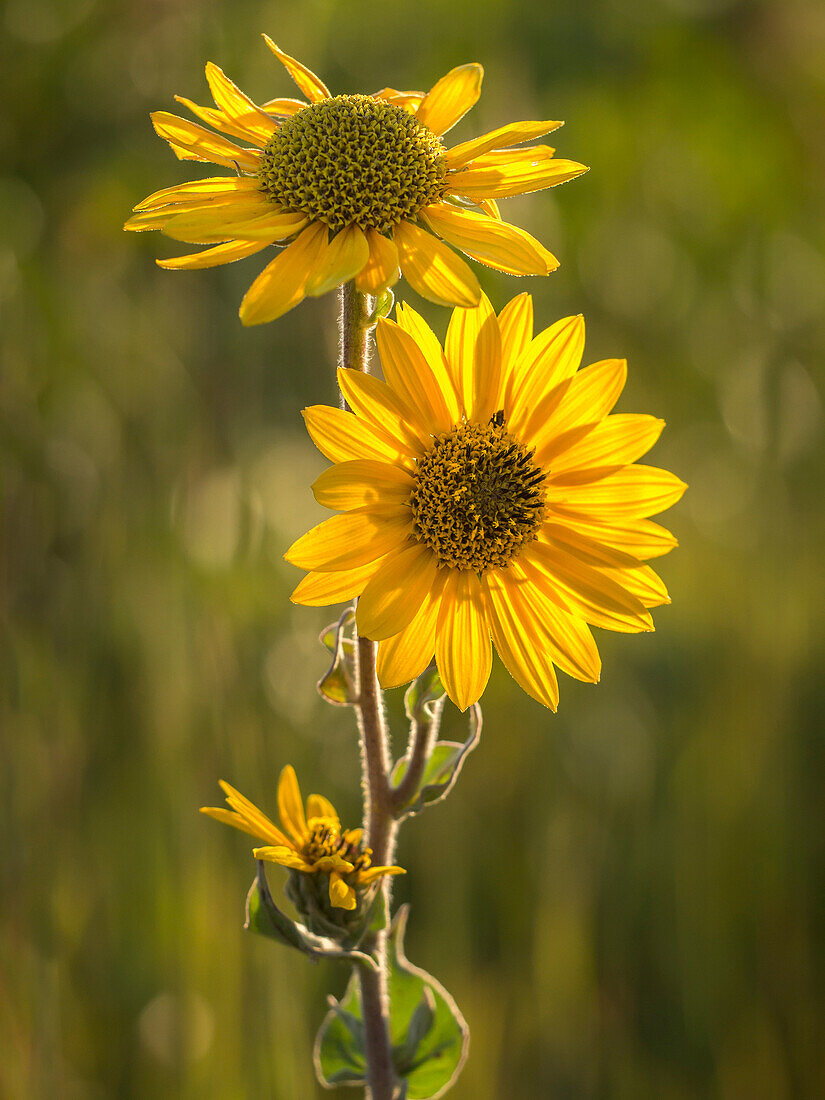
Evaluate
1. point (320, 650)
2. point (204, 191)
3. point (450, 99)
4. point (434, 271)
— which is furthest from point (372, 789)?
point (320, 650)

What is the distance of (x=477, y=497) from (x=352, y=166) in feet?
1.76

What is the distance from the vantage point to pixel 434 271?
125 centimetres

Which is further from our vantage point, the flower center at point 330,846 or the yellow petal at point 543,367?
the flower center at point 330,846

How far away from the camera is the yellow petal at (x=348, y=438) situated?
4.39 feet

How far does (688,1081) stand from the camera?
7.91 ft

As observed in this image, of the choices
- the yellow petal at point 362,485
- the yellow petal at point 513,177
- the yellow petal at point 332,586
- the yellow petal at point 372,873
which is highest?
the yellow petal at point 513,177

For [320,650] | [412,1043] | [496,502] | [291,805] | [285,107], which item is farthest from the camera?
[320,650]

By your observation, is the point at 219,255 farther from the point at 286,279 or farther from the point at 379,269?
the point at 379,269

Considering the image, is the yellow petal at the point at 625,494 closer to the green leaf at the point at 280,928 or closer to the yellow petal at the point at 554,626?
the yellow petal at the point at 554,626

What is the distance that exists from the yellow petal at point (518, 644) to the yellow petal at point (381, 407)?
0.26 meters

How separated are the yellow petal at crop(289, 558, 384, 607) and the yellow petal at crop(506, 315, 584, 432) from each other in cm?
37

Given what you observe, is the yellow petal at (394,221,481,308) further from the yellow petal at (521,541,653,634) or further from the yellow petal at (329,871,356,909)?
the yellow petal at (329,871,356,909)

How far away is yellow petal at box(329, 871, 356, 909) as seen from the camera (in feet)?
4.86

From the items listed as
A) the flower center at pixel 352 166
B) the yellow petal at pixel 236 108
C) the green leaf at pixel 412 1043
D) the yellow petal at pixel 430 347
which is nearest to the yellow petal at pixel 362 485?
the yellow petal at pixel 430 347
